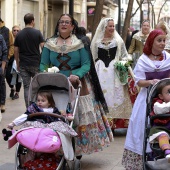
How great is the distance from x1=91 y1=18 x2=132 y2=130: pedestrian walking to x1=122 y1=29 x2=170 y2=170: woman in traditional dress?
2981 mm

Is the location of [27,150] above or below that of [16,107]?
above

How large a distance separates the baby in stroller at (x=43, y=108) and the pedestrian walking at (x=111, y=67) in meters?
3.21

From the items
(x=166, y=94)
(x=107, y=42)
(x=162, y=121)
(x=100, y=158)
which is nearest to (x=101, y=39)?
(x=107, y=42)

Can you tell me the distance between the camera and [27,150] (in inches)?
224

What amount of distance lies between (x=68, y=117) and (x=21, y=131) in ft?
1.84

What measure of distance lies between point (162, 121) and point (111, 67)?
13.7ft

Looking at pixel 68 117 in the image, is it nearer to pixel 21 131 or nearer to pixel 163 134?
pixel 21 131

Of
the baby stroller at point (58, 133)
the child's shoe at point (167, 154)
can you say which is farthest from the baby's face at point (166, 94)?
the baby stroller at point (58, 133)

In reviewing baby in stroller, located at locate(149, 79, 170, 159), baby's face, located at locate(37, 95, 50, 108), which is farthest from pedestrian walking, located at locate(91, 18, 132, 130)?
baby in stroller, located at locate(149, 79, 170, 159)

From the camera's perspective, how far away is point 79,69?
662 centimetres

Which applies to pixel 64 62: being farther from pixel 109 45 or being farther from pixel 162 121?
pixel 109 45

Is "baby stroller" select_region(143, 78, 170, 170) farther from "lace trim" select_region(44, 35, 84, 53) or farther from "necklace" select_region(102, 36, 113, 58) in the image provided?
"necklace" select_region(102, 36, 113, 58)

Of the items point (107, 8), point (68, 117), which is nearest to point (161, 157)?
point (68, 117)

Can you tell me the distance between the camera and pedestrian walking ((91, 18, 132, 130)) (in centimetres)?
925
